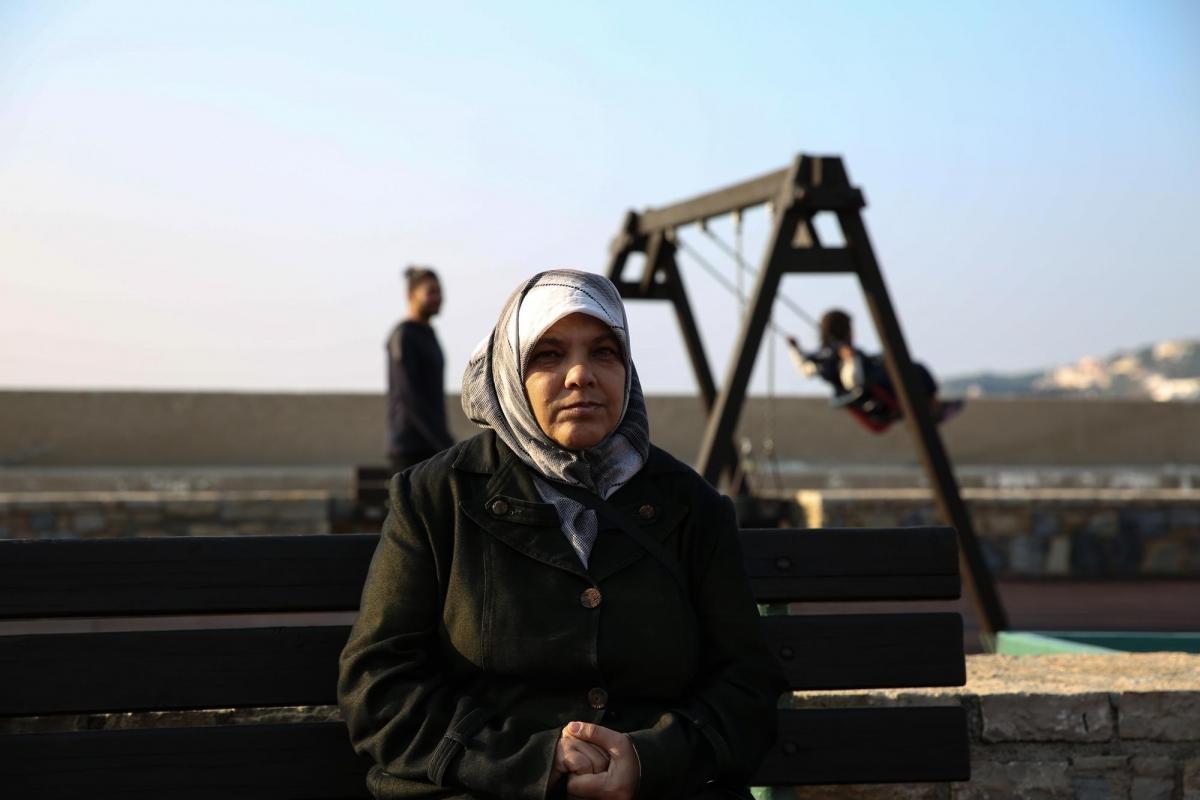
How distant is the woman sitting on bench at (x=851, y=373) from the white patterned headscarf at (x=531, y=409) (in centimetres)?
561

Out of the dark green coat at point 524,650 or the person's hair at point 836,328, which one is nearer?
the dark green coat at point 524,650

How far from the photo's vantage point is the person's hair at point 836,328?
8.35 meters

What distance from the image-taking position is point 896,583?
2.96m

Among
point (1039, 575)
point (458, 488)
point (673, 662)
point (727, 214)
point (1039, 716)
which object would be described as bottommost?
point (1039, 575)

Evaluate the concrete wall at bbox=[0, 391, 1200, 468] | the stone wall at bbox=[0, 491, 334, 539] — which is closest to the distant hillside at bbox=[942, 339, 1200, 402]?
the concrete wall at bbox=[0, 391, 1200, 468]

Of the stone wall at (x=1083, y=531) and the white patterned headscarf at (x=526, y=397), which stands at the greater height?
the white patterned headscarf at (x=526, y=397)

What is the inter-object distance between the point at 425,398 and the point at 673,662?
16.7 feet

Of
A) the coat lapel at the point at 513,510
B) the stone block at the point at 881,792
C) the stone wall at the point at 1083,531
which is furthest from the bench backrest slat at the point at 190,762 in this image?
the stone wall at the point at 1083,531

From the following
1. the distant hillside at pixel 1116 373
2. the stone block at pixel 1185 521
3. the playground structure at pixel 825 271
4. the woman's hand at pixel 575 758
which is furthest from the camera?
the distant hillside at pixel 1116 373

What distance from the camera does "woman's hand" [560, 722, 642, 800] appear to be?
2250mm

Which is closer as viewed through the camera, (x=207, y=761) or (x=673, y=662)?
(x=673, y=662)

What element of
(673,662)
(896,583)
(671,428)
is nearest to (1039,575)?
(671,428)

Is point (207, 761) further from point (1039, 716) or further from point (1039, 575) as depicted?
point (1039, 575)

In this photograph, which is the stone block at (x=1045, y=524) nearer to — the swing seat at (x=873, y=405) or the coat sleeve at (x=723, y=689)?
the swing seat at (x=873, y=405)
